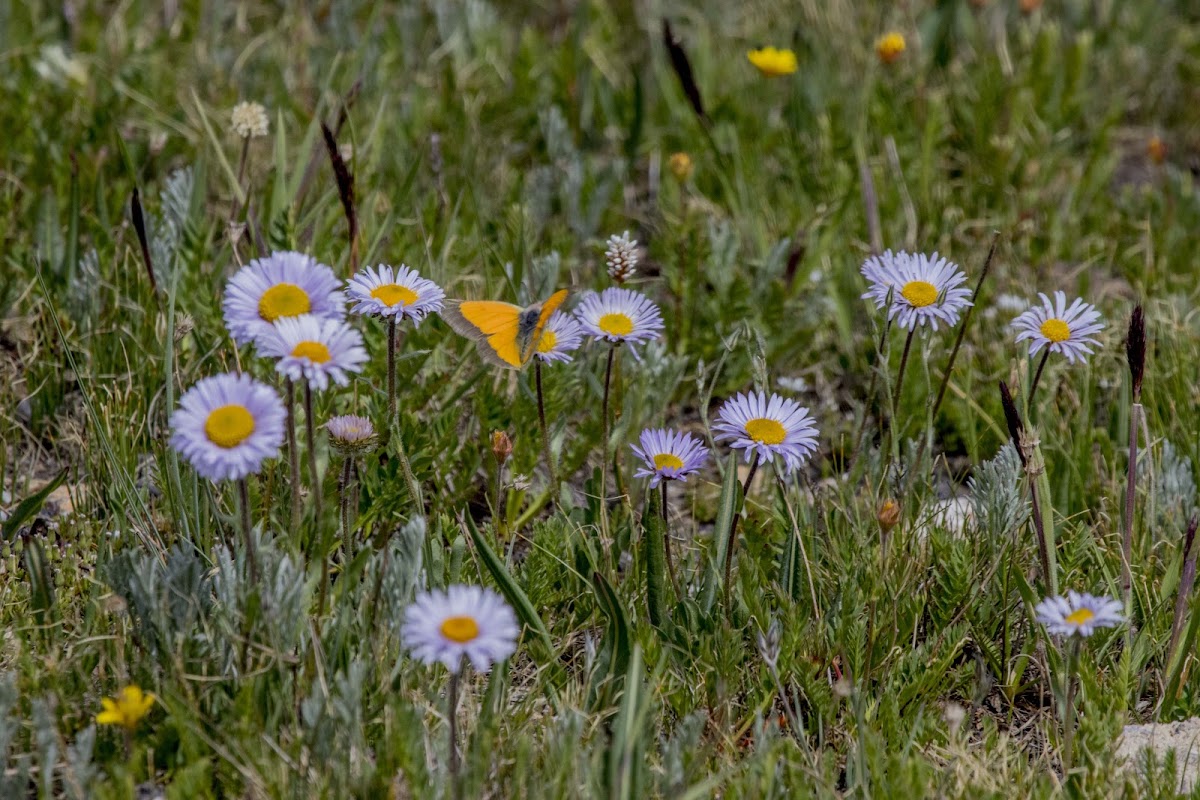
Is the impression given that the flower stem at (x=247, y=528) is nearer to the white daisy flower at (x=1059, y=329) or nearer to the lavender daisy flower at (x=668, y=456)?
the lavender daisy flower at (x=668, y=456)

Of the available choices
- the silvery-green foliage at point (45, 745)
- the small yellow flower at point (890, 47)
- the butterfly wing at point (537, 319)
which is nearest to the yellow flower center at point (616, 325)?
the butterfly wing at point (537, 319)

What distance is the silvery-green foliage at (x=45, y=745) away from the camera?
1961 millimetres

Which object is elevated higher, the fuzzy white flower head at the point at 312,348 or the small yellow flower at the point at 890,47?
the small yellow flower at the point at 890,47

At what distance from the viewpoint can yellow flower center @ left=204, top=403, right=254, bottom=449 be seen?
193 centimetres

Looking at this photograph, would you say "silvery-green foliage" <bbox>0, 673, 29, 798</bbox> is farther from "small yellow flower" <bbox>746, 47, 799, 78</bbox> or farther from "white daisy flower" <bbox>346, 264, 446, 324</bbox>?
"small yellow flower" <bbox>746, 47, 799, 78</bbox>

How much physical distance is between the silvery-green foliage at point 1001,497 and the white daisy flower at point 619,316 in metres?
0.74

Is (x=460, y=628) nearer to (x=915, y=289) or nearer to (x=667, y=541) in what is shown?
(x=667, y=541)

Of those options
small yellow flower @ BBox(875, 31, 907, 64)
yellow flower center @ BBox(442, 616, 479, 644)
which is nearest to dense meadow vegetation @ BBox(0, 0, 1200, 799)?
yellow flower center @ BBox(442, 616, 479, 644)

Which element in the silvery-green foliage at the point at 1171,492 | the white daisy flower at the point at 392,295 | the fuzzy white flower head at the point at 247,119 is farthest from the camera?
the fuzzy white flower head at the point at 247,119

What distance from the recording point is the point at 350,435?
2.30 m

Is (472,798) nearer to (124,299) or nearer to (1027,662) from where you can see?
(1027,662)

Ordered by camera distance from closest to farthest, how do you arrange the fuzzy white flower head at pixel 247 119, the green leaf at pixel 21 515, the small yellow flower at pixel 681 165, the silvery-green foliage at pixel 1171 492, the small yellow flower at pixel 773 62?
the green leaf at pixel 21 515 < the silvery-green foliage at pixel 1171 492 < the fuzzy white flower head at pixel 247 119 < the small yellow flower at pixel 681 165 < the small yellow flower at pixel 773 62

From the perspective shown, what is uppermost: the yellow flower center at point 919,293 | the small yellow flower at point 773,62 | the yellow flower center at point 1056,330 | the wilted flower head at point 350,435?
the small yellow flower at point 773,62

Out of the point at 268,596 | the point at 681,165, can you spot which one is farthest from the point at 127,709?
the point at 681,165
